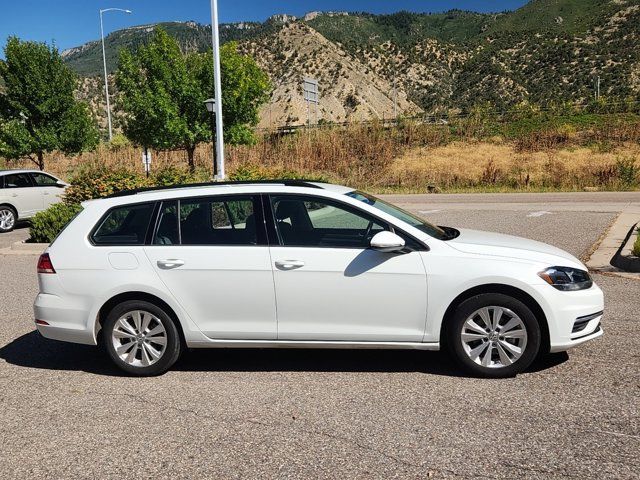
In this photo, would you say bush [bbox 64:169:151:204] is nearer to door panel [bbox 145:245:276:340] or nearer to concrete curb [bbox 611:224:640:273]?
door panel [bbox 145:245:276:340]

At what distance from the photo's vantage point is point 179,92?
32344 millimetres

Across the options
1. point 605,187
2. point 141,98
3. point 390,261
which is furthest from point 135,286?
point 141,98

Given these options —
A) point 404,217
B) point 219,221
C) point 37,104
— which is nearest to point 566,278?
point 404,217

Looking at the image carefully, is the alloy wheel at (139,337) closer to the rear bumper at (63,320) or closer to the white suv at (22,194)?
the rear bumper at (63,320)

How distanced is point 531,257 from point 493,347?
79 centimetres

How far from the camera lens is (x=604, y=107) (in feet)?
174

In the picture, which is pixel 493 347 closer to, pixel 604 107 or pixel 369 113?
pixel 604 107

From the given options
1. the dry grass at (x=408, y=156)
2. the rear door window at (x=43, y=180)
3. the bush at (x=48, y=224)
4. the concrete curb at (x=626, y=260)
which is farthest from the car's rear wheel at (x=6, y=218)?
the dry grass at (x=408, y=156)

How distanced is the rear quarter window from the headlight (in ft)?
10.9

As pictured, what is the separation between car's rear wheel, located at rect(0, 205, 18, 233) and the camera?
16.9 meters

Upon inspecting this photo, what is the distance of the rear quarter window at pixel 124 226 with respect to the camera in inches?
219

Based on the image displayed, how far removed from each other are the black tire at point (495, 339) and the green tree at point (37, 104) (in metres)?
27.6

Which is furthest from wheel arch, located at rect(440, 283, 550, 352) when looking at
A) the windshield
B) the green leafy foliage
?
the green leafy foliage

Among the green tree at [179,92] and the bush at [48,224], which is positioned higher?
the green tree at [179,92]
